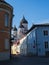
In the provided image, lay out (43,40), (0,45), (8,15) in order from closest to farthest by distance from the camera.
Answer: (0,45) < (8,15) < (43,40)

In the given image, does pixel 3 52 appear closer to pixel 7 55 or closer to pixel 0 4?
pixel 7 55

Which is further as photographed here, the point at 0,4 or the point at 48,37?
the point at 48,37

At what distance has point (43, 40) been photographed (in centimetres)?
5825

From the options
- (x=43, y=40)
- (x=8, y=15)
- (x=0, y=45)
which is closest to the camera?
(x=0, y=45)

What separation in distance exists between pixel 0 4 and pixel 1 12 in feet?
3.63

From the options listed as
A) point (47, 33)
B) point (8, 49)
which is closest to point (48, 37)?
point (47, 33)

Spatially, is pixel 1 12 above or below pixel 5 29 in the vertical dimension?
above

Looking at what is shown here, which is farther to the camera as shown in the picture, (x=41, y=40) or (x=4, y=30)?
(x=41, y=40)

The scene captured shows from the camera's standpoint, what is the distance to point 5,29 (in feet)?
113

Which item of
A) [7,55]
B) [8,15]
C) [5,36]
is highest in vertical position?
[8,15]

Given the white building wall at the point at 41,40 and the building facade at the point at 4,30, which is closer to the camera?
the building facade at the point at 4,30

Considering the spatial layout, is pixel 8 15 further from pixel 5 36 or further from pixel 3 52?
pixel 3 52

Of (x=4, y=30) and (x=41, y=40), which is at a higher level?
(x=4, y=30)

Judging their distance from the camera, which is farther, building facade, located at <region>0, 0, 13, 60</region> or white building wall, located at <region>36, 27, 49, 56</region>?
white building wall, located at <region>36, 27, 49, 56</region>
